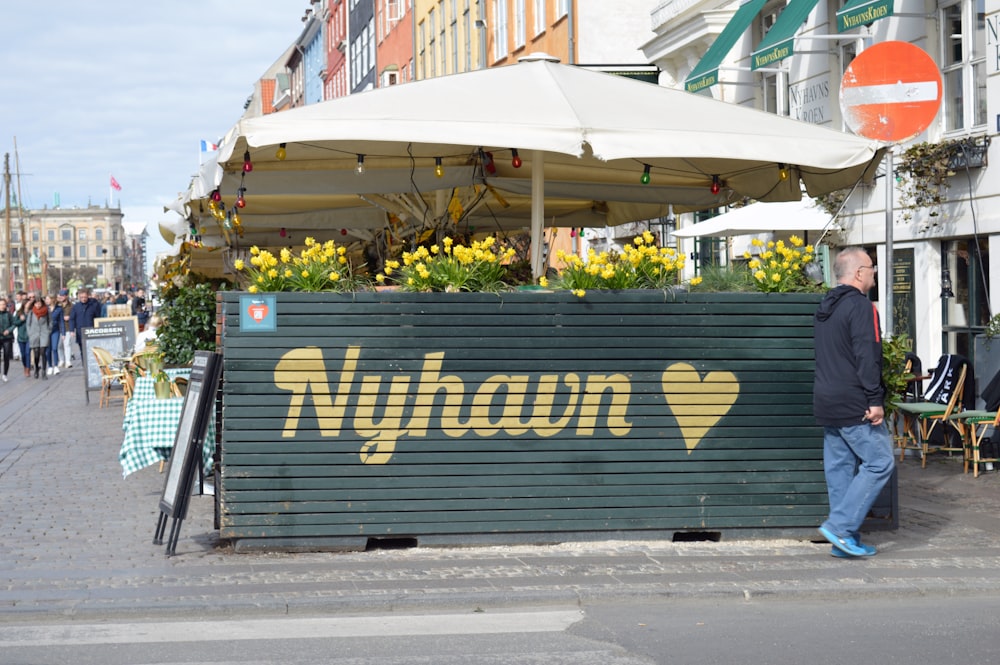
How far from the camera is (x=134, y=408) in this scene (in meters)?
10.9

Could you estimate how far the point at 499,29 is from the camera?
39438 millimetres

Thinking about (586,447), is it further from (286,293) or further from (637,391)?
(286,293)

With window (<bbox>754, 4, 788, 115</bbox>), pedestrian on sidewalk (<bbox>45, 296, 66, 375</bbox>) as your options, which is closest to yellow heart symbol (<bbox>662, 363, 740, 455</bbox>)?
window (<bbox>754, 4, 788, 115</bbox>)

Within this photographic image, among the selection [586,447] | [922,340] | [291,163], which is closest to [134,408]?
[291,163]

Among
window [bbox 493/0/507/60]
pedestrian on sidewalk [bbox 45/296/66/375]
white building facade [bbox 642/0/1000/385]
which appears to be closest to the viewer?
white building facade [bbox 642/0/1000/385]

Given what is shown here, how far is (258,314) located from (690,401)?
267 centimetres

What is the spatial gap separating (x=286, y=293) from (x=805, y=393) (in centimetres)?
326

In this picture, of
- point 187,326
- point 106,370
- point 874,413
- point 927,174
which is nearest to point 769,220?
point 927,174

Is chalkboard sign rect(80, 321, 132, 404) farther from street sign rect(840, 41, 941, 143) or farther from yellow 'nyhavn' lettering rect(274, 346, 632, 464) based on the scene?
yellow 'nyhavn' lettering rect(274, 346, 632, 464)

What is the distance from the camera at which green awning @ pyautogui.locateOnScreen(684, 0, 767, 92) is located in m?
20.5

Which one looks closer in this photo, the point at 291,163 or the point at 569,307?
the point at 569,307

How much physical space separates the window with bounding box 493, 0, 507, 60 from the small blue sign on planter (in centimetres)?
3130

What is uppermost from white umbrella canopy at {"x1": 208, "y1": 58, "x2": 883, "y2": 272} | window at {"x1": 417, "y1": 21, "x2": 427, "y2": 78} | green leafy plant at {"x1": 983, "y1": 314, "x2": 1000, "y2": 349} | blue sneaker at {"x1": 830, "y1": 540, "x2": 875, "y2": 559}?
window at {"x1": 417, "y1": 21, "x2": 427, "y2": 78}

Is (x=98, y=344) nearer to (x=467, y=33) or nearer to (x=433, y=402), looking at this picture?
(x=433, y=402)
